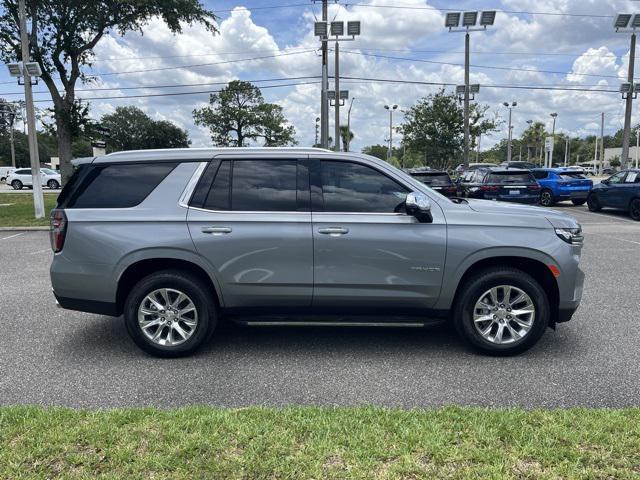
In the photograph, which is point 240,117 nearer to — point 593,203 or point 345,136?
point 345,136

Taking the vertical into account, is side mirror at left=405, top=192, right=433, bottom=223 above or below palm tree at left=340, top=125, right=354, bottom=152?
below

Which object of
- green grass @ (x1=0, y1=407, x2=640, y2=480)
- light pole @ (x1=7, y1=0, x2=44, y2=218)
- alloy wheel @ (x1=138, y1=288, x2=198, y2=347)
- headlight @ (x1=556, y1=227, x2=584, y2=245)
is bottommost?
green grass @ (x1=0, y1=407, x2=640, y2=480)

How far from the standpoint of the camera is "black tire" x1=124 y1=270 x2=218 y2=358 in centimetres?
439

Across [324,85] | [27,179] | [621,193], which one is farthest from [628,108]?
[27,179]

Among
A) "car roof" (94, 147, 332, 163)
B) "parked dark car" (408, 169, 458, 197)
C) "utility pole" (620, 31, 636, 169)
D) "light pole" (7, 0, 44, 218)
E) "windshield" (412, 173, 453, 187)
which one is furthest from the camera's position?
"utility pole" (620, 31, 636, 169)

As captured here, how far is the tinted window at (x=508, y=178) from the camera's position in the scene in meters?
15.8

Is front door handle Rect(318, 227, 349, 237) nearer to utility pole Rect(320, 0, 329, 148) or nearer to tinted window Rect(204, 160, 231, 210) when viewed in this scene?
tinted window Rect(204, 160, 231, 210)

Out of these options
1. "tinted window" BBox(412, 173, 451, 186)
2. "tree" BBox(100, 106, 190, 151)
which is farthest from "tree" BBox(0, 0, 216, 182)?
"tree" BBox(100, 106, 190, 151)

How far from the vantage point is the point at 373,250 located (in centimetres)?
428

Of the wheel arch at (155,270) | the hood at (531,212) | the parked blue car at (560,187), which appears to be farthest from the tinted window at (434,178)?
the wheel arch at (155,270)

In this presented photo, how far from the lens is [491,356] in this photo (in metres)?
4.48

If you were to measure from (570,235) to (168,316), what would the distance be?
11.9 feet

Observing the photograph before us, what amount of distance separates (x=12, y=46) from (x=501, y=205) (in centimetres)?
1787


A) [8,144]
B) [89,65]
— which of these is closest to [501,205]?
[89,65]
